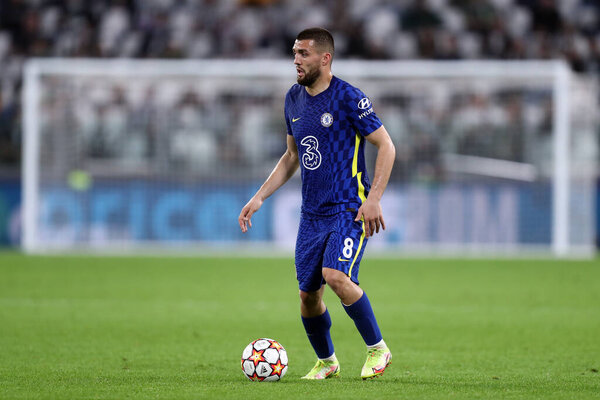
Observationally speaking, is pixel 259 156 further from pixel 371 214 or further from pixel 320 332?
pixel 371 214

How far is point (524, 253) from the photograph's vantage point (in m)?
17.8

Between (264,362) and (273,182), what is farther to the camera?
(273,182)

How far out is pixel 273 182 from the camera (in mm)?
6254

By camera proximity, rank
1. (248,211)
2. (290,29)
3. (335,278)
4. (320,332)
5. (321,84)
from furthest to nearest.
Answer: (290,29) → (248,211) → (320,332) → (321,84) → (335,278)

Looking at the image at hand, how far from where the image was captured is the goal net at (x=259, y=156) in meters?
17.6

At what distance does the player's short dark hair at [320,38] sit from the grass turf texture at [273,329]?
1988 millimetres

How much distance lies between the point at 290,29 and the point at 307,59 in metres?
17.1

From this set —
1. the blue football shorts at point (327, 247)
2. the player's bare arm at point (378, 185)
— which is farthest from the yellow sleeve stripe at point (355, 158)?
the blue football shorts at point (327, 247)

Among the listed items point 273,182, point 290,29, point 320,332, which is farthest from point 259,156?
point 320,332

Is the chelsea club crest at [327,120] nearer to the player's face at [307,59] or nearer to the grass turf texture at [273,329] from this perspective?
the player's face at [307,59]

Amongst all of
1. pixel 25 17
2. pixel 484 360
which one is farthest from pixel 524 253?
pixel 25 17

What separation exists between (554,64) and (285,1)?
7.86 metres

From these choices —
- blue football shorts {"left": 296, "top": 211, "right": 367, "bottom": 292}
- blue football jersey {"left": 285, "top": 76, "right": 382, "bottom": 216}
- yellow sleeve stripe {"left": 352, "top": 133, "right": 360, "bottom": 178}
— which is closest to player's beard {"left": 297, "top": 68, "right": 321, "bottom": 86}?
blue football jersey {"left": 285, "top": 76, "right": 382, "bottom": 216}

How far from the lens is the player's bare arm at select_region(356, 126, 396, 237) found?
5.62m
